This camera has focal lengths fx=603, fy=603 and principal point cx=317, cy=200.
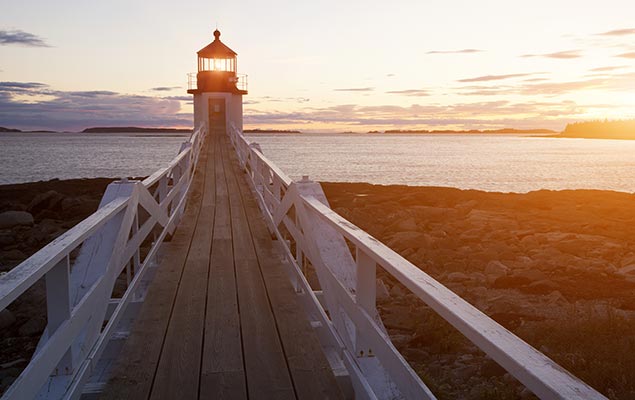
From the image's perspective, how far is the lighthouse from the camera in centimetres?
3216

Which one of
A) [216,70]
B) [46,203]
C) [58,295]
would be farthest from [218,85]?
[58,295]

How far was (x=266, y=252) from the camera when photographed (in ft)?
25.0

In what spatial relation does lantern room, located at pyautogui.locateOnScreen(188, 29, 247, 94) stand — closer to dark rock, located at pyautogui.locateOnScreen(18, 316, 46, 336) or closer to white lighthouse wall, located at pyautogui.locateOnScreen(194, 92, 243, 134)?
white lighthouse wall, located at pyautogui.locateOnScreen(194, 92, 243, 134)

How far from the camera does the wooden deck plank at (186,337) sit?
369 cm

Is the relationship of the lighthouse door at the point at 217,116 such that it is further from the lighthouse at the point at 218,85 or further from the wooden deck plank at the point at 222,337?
the wooden deck plank at the point at 222,337

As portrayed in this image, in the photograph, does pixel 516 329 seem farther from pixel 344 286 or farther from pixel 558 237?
pixel 558 237

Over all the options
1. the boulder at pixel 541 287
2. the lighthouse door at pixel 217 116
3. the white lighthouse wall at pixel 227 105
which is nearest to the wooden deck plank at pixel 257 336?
the boulder at pixel 541 287

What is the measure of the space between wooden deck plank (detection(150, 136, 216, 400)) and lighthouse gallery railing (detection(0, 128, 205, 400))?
0.43 m

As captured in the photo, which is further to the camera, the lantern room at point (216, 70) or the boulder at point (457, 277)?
the lantern room at point (216, 70)

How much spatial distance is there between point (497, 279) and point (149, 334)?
7893 millimetres

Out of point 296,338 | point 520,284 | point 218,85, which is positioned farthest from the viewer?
point 218,85

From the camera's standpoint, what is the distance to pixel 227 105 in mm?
32344

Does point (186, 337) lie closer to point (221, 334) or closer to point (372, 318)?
point (221, 334)

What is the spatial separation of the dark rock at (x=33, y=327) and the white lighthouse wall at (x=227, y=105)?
23863 mm
